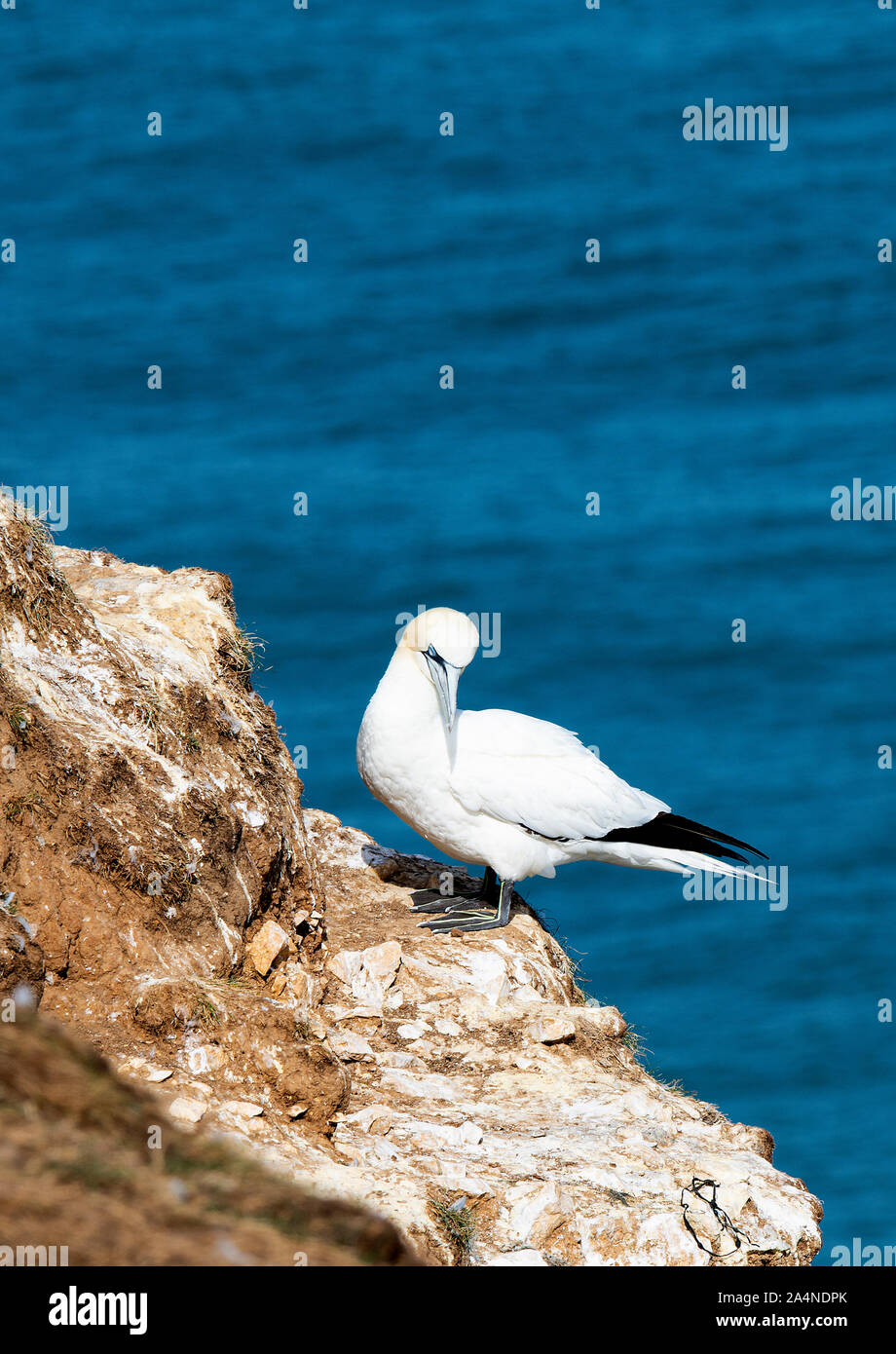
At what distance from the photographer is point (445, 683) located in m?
11.3

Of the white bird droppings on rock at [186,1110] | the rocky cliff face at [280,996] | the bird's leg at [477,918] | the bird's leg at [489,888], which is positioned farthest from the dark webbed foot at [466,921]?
the white bird droppings on rock at [186,1110]

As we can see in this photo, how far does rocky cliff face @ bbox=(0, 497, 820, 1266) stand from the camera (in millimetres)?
8453

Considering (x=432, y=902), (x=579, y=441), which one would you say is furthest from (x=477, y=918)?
(x=579, y=441)

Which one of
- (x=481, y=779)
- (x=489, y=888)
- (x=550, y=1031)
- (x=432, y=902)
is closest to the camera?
(x=550, y=1031)

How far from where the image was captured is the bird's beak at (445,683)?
11328 mm

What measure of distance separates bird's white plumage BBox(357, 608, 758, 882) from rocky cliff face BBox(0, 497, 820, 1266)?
2.34 ft

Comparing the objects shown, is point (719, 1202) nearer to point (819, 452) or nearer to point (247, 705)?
point (247, 705)

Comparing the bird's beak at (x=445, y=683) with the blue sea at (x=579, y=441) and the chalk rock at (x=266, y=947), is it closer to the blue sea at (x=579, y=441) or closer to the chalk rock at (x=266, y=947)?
the chalk rock at (x=266, y=947)

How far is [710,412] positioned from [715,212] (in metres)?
12.2

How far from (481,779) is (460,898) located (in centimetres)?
98

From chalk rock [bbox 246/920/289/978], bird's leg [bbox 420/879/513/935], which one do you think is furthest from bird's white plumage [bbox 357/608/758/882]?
chalk rock [bbox 246/920/289/978]

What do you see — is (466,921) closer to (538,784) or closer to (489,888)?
(489,888)

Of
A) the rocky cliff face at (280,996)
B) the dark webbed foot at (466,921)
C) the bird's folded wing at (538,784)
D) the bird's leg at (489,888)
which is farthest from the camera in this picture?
the bird's leg at (489,888)

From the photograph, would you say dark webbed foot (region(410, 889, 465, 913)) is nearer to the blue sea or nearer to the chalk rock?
the chalk rock
